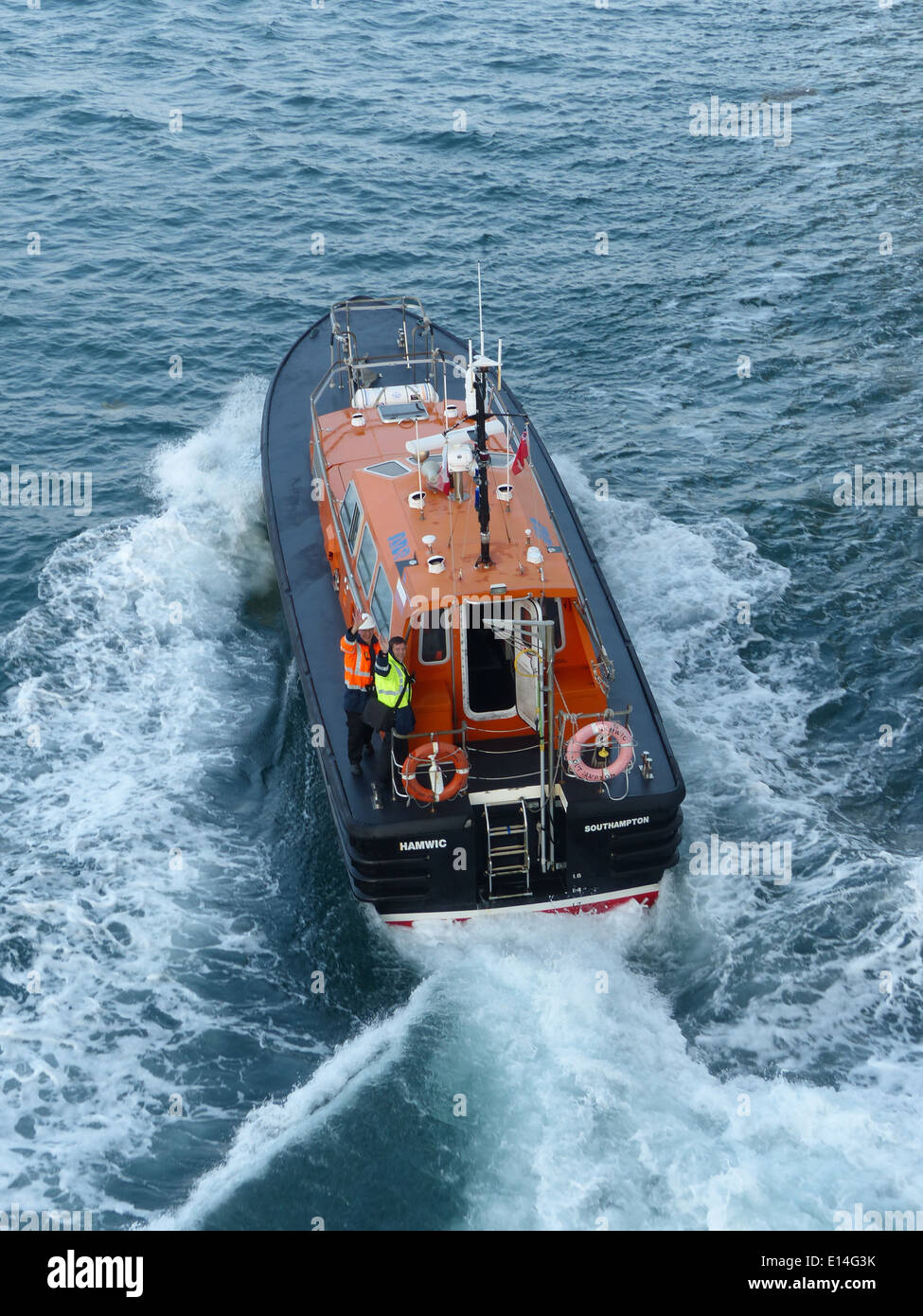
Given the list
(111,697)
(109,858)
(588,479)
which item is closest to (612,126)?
(588,479)

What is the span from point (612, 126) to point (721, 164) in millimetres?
2787

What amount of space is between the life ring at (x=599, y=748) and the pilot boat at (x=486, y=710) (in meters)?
0.02

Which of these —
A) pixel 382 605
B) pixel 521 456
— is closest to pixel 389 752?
pixel 382 605

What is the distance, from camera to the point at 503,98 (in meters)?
27.0

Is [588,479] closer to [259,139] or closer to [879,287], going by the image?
[879,287]

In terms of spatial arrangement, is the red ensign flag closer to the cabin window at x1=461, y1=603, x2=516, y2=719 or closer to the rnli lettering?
the cabin window at x1=461, y1=603, x2=516, y2=719

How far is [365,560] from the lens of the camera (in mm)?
11375

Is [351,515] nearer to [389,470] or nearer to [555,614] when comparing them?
[389,470]

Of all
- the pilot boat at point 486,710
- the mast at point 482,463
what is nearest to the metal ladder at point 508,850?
the pilot boat at point 486,710

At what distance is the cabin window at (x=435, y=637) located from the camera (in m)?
10.0

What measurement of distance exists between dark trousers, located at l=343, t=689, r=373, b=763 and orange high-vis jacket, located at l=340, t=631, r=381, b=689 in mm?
76

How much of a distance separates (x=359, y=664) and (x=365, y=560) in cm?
164

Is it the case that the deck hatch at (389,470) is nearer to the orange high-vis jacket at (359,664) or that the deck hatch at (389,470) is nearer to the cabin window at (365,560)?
the cabin window at (365,560)

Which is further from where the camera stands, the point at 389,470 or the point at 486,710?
the point at 389,470
